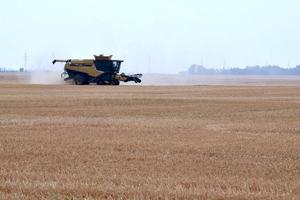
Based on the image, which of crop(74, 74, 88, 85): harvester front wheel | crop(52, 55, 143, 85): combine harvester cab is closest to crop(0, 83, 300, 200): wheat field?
crop(52, 55, 143, 85): combine harvester cab

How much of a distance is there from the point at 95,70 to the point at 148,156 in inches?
2070

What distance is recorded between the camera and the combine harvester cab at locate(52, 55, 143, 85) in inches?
2608

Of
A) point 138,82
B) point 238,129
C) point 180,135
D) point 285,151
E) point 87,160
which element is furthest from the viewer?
point 138,82

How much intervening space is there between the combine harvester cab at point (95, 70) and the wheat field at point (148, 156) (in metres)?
38.7

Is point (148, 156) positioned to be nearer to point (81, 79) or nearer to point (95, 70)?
point (95, 70)

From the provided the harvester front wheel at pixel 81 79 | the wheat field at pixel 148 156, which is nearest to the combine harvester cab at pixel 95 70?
the harvester front wheel at pixel 81 79

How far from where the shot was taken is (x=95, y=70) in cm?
6638

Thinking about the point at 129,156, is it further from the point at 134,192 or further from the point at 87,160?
the point at 134,192

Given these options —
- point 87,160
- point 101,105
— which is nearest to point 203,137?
point 87,160

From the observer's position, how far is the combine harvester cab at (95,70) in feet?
217

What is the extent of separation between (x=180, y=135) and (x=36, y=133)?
13.7ft

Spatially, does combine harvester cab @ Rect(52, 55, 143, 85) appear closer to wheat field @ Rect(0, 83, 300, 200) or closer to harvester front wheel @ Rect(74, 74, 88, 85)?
harvester front wheel @ Rect(74, 74, 88, 85)

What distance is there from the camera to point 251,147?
16.0m

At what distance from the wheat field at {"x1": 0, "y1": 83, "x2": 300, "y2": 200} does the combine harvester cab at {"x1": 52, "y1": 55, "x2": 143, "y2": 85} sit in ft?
127
